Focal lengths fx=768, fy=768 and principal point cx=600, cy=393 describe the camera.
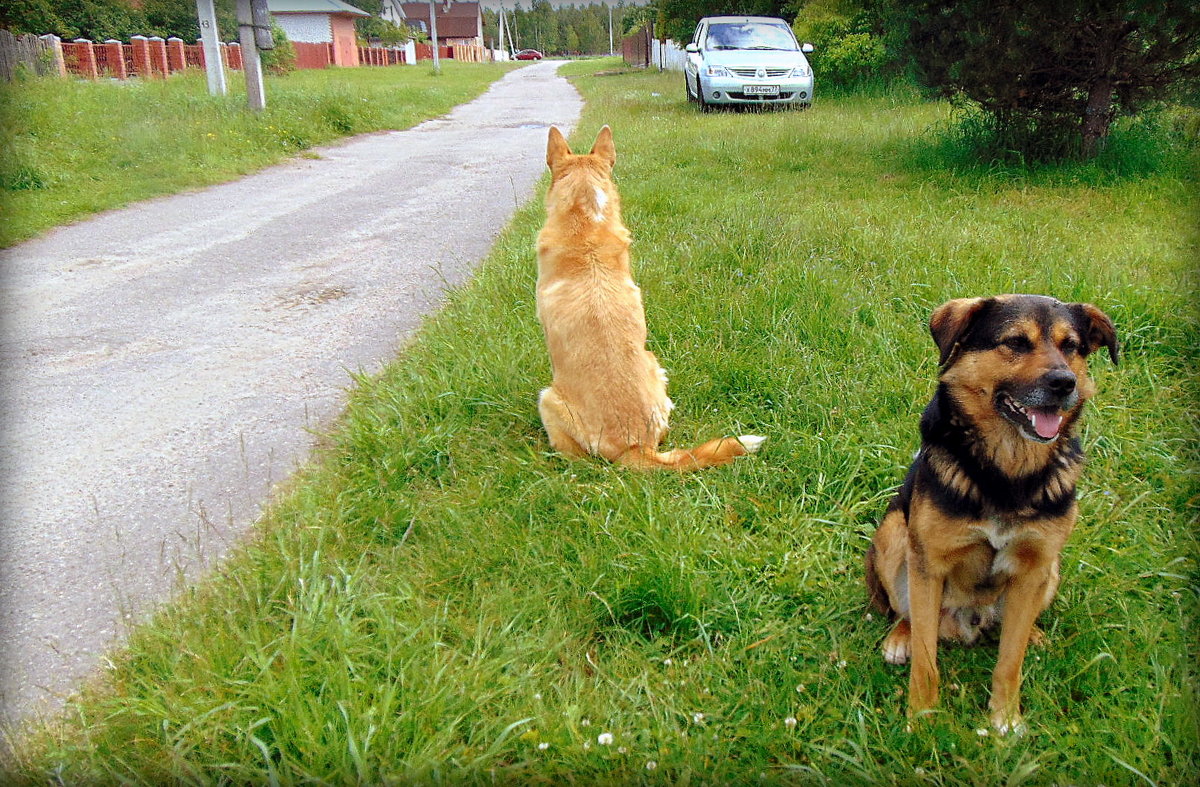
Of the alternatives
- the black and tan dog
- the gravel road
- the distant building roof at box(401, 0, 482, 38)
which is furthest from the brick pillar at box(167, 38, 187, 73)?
the distant building roof at box(401, 0, 482, 38)

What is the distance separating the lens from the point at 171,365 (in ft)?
16.1

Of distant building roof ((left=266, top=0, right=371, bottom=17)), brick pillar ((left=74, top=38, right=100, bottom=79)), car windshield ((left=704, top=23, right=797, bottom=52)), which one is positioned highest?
distant building roof ((left=266, top=0, right=371, bottom=17))

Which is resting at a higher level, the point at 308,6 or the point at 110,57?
the point at 308,6

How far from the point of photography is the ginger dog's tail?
344 cm

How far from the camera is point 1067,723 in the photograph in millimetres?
2242

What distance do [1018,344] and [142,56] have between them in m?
15.8

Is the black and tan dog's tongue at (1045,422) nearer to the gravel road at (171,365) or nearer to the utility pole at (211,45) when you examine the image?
the gravel road at (171,365)

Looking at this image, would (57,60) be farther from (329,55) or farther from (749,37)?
(329,55)

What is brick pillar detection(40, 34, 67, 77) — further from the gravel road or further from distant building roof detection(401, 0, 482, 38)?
distant building roof detection(401, 0, 482, 38)

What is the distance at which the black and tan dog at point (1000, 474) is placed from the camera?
2229 millimetres

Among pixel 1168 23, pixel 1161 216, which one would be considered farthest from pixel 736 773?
pixel 1168 23

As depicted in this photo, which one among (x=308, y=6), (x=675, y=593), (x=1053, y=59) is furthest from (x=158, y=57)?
(x=308, y=6)

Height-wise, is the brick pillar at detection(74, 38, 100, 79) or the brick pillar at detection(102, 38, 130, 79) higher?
the brick pillar at detection(102, 38, 130, 79)

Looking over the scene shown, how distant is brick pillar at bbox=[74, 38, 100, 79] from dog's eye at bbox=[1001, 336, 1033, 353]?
36.7 ft
